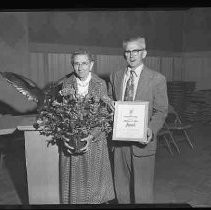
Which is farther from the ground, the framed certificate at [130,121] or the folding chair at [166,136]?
the framed certificate at [130,121]

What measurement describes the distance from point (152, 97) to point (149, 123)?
21 cm

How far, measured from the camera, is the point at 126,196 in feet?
9.09

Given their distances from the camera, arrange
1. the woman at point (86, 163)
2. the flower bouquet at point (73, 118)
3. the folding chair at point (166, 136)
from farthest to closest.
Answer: the folding chair at point (166, 136)
the woman at point (86, 163)
the flower bouquet at point (73, 118)

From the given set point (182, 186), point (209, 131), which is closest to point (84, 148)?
point (182, 186)

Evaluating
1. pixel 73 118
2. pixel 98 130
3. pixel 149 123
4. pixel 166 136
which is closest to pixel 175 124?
pixel 166 136

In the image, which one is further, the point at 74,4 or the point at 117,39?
the point at 117,39

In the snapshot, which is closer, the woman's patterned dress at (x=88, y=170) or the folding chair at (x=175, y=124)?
the woman's patterned dress at (x=88, y=170)

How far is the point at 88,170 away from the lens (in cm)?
258

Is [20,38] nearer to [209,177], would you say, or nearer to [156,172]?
[156,172]

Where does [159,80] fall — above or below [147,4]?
below

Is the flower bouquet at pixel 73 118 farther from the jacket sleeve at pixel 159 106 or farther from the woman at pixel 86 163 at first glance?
the jacket sleeve at pixel 159 106

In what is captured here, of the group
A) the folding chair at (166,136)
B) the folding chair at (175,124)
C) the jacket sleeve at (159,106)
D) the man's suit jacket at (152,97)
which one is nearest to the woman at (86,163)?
the man's suit jacket at (152,97)

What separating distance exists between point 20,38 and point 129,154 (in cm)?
240

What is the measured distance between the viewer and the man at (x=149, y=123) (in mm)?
2561
